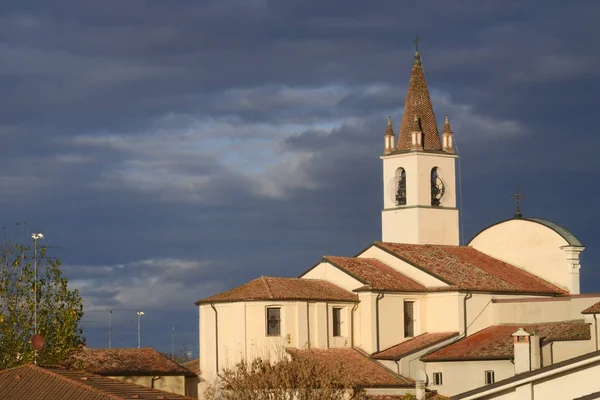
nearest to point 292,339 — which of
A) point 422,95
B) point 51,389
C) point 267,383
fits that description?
point 267,383

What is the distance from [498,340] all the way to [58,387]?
28861 mm

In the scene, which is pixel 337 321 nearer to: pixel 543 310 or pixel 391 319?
pixel 391 319

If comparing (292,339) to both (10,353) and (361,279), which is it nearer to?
(361,279)

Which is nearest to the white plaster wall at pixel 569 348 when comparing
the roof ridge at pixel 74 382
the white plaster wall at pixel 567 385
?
the white plaster wall at pixel 567 385

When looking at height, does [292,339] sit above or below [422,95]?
below

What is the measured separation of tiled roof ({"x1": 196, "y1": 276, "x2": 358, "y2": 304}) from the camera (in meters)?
68.4

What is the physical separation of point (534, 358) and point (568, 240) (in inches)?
945

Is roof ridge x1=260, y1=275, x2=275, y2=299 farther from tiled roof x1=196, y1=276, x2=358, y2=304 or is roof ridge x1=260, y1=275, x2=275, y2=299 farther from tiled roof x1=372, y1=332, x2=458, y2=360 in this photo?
tiled roof x1=372, y1=332, x2=458, y2=360

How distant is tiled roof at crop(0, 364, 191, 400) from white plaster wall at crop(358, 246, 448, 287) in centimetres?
2703

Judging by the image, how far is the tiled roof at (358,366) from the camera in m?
64.8

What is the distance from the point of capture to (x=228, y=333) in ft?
227

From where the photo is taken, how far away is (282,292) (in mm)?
68688

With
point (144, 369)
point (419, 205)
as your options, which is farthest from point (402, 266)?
point (144, 369)

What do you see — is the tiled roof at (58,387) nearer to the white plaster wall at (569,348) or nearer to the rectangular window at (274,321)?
the rectangular window at (274,321)
